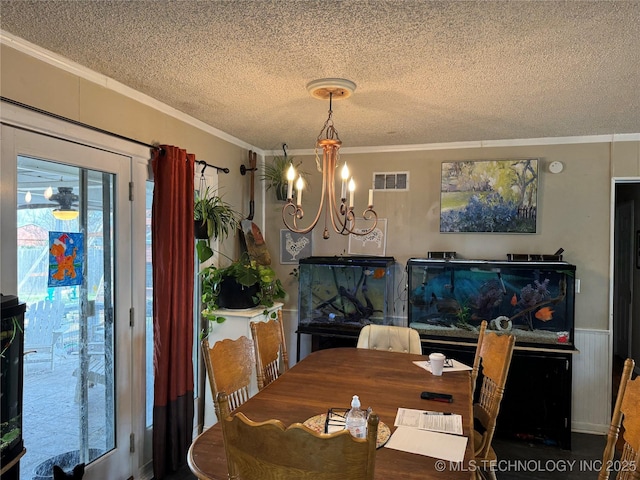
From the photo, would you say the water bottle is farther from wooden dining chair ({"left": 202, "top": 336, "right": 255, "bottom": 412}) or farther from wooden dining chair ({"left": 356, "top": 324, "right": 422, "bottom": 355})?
wooden dining chair ({"left": 356, "top": 324, "right": 422, "bottom": 355})

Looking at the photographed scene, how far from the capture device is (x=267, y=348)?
2.43 meters

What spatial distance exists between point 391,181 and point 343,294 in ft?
3.72

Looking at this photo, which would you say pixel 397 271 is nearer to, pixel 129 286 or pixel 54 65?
pixel 129 286

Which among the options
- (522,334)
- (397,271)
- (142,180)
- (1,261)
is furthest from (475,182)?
(1,261)

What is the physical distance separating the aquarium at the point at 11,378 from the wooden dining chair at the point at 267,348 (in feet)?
3.52

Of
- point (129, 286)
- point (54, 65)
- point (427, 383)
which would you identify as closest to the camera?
point (54, 65)

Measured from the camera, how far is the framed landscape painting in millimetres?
3557

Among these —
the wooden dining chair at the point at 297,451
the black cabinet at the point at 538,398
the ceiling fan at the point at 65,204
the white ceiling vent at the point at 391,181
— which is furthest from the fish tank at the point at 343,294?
the wooden dining chair at the point at 297,451

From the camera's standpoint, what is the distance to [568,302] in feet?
10.3

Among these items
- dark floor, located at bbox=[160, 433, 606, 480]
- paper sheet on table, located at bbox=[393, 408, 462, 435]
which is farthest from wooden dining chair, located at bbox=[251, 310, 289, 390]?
dark floor, located at bbox=[160, 433, 606, 480]

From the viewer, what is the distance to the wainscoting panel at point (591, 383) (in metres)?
3.42

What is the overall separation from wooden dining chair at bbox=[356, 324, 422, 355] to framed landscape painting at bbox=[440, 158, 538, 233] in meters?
1.22

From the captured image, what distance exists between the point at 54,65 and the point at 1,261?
0.94 m

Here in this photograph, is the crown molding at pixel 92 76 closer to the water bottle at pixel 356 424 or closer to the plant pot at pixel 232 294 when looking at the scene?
the plant pot at pixel 232 294
